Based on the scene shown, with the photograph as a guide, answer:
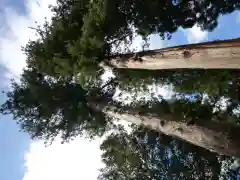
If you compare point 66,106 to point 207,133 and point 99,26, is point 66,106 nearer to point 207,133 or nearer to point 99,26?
point 99,26

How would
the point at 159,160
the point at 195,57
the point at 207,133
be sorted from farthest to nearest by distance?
the point at 159,160 → the point at 195,57 → the point at 207,133

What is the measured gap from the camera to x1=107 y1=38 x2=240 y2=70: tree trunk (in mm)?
7316

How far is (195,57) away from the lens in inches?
351

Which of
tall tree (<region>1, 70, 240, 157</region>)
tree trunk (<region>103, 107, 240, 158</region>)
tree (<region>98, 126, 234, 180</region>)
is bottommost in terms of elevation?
tree trunk (<region>103, 107, 240, 158</region>)

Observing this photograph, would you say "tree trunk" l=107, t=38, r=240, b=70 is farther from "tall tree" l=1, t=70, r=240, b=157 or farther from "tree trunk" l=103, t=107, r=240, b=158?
"tall tree" l=1, t=70, r=240, b=157

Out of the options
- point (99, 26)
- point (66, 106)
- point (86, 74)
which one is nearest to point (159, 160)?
point (66, 106)

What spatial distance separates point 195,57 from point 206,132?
66.9 inches

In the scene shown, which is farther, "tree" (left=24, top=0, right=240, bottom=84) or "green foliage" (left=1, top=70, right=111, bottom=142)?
"green foliage" (left=1, top=70, right=111, bottom=142)

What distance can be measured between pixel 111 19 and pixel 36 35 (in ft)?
14.7

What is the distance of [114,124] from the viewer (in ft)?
67.8

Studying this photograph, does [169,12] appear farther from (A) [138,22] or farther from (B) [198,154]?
(B) [198,154]

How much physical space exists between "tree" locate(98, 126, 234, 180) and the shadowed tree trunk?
22.2 feet

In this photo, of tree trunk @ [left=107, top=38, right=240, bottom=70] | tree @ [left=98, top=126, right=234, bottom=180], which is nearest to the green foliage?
tree @ [left=98, top=126, right=234, bottom=180]

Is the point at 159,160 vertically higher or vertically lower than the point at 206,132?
A: higher
